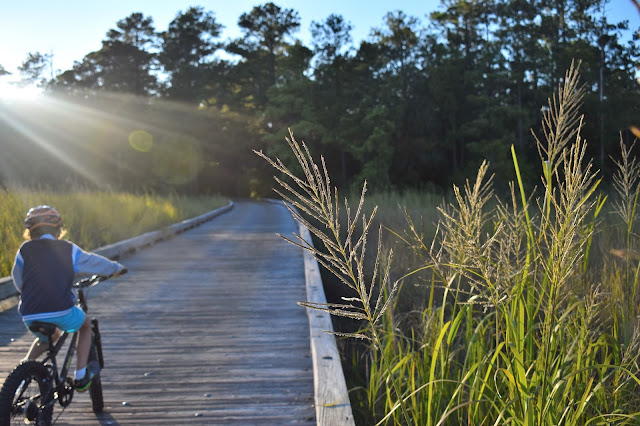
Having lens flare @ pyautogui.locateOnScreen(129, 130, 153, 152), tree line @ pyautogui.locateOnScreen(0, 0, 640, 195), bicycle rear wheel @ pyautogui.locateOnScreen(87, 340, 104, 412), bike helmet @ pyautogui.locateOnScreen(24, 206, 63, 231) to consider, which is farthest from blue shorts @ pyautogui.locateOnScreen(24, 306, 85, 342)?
lens flare @ pyautogui.locateOnScreen(129, 130, 153, 152)

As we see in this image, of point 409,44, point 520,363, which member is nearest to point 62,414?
point 520,363

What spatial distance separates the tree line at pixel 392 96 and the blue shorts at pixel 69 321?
29872mm

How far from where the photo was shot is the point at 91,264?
3.46 m

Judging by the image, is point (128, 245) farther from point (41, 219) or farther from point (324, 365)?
point (324, 365)

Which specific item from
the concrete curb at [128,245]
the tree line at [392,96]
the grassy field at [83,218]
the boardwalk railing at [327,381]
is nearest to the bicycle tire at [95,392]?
the boardwalk railing at [327,381]

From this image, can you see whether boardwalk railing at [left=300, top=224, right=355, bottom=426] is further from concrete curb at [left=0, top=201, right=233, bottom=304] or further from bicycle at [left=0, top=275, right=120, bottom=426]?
concrete curb at [left=0, top=201, right=233, bottom=304]

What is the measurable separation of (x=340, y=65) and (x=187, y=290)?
37.5 metres

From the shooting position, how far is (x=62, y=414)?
135 inches

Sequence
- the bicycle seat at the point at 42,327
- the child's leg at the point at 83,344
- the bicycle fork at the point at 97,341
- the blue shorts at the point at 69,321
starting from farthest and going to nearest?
the bicycle fork at the point at 97,341, the child's leg at the point at 83,344, the blue shorts at the point at 69,321, the bicycle seat at the point at 42,327

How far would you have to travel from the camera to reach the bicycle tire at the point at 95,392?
11.1ft

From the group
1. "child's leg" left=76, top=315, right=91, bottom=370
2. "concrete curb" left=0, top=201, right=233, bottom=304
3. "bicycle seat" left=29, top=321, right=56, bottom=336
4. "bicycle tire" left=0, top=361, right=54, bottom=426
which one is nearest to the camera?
"bicycle tire" left=0, top=361, right=54, bottom=426

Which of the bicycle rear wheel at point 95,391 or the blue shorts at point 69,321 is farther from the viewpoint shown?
the bicycle rear wheel at point 95,391

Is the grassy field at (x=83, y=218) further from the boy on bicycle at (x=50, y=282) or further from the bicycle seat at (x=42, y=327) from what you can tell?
the bicycle seat at (x=42, y=327)

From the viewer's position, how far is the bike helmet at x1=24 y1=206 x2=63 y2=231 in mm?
3307
